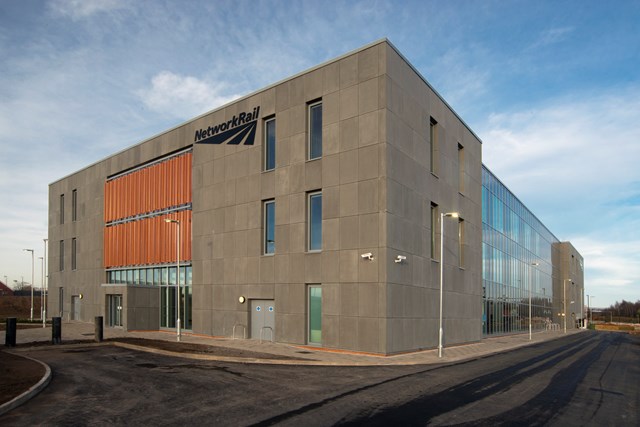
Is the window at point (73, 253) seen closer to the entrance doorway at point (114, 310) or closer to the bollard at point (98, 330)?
the entrance doorway at point (114, 310)

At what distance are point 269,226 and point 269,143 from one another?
5.21 m

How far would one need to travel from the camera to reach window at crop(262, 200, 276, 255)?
1168 inches

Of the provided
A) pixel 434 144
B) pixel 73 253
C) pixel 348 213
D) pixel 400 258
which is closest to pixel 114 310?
pixel 73 253

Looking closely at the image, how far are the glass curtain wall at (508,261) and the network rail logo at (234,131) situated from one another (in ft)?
74.1

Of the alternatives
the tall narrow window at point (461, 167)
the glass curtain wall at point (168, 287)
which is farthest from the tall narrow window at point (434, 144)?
the glass curtain wall at point (168, 287)

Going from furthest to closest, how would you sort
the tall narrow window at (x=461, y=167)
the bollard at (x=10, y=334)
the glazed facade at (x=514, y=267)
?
the glazed facade at (x=514, y=267) → the tall narrow window at (x=461, y=167) → the bollard at (x=10, y=334)

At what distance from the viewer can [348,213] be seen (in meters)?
25.3

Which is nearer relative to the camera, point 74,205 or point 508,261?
point 508,261

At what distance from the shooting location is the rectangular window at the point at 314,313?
2636cm

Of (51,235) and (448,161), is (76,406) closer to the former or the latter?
(448,161)

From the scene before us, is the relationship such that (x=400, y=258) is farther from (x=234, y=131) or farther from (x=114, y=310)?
(x=114, y=310)

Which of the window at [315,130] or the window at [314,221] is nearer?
the window at [314,221]

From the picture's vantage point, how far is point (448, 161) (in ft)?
108

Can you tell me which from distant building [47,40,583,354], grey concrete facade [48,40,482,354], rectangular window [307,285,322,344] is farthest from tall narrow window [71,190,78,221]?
rectangular window [307,285,322,344]
